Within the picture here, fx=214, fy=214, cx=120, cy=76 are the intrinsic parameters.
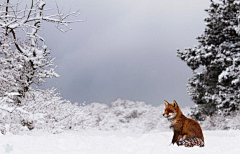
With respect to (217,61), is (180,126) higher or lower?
lower

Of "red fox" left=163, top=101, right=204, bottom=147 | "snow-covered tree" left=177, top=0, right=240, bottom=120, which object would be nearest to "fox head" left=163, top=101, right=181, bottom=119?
"red fox" left=163, top=101, right=204, bottom=147

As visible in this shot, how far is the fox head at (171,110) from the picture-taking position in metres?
4.43

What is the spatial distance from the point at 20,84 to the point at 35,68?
995 millimetres

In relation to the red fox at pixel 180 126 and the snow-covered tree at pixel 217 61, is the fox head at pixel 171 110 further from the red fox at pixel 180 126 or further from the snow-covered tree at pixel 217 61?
the snow-covered tree at pixel 217 61

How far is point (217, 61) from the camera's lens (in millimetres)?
15820

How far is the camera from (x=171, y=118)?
14.6 ft

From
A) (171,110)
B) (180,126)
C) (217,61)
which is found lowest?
(180,126)

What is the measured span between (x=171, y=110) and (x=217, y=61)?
13.0m

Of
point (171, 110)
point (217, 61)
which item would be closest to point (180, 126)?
point (171, 110)

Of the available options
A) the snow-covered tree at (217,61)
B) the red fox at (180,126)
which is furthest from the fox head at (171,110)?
the snow-covered tree at (217,61)

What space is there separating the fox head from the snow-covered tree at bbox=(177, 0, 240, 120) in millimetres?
11479

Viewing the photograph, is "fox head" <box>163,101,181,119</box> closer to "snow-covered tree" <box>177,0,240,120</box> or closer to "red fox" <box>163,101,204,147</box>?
"red fox" <box>163,101,204,147</box>

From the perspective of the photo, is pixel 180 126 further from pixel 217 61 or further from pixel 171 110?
pixel 217 61

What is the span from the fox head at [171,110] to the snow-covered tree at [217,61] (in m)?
11.5
